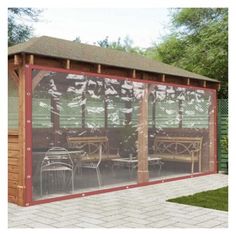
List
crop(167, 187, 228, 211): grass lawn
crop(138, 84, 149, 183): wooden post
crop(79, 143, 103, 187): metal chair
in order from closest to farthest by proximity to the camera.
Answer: crop(167, 187, 228, 211): grass lawn, crop(79, 143, 103, 187): metal chair, crop(138, 84, 149, 183): wooden post

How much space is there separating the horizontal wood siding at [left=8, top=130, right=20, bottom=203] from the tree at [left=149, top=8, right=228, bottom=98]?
14544 millimetres

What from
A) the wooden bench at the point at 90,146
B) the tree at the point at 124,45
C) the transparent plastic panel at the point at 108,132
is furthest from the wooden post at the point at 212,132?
the tree at the point at 124,45

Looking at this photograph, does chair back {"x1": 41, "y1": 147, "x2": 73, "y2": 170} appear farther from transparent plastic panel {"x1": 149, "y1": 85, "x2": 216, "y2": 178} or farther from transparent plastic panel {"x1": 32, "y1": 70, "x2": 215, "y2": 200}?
transparent plastic panel {"x1": 149, "y1": 85, "x2": 216, "y2": 178}

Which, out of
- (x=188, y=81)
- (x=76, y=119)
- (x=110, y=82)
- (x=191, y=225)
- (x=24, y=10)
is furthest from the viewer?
(x=24, y=10)

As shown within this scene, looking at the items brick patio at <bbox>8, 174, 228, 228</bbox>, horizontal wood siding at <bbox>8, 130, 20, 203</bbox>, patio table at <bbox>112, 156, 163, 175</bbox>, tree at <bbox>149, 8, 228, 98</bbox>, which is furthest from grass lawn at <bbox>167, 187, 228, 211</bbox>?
tree at <bbox>149, 8, 228, 98</bbox>

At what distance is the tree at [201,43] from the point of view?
792 inches

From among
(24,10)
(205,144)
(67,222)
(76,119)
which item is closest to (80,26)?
(24,10)

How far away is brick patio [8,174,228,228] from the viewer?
5.54m

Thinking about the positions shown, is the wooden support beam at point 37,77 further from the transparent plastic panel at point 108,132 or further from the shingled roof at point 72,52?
the shingled roof at point 72,52

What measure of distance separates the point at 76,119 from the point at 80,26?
2687 cm

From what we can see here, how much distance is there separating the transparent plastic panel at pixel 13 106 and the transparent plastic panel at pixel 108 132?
325 millimetres
